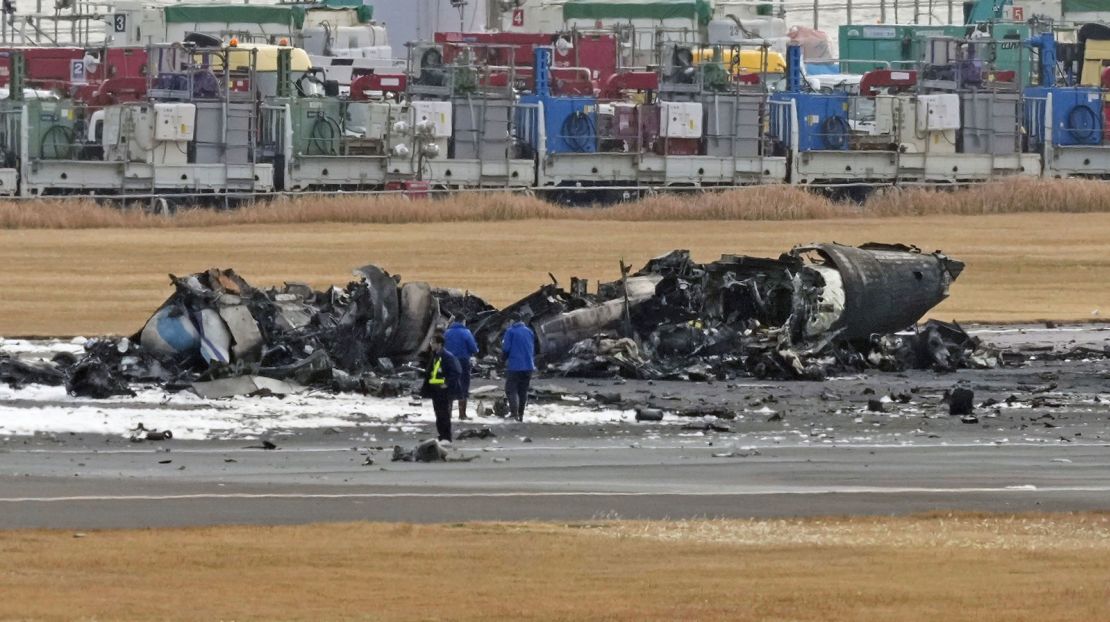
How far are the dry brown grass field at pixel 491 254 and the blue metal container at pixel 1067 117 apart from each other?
8.62m

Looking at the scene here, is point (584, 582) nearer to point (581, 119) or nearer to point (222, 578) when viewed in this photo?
point (222, 578)

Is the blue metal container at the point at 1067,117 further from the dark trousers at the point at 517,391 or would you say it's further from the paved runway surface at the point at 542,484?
the paved runway surface at the point at 542,484

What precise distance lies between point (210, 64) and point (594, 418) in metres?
37.8

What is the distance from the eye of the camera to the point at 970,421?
22828 mm

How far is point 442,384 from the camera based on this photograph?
20438 millimetres

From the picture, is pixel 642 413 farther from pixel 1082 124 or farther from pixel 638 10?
pixel 638 10

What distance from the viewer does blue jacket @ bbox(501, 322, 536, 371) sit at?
22422 mm

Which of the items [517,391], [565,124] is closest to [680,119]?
[565,124]

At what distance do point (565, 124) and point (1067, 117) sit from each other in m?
14.7

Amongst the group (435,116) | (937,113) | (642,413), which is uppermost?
(937,113)

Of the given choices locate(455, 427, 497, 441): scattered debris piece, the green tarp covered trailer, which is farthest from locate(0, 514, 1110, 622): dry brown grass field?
the green tarp covered trailer

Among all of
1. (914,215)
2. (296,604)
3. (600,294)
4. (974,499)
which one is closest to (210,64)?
(914,215)

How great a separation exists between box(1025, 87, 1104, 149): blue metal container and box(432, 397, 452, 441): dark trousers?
42943 mm

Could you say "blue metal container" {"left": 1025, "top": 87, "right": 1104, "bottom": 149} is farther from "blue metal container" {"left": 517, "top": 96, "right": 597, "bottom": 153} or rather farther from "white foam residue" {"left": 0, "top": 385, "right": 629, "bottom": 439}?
"white foam residue" {"left": 0, "top": 385, "right": 629, "bottom": 439}
